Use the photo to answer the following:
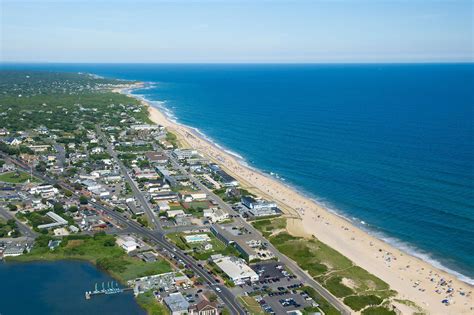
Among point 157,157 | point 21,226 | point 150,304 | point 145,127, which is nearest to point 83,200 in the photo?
point 21,226

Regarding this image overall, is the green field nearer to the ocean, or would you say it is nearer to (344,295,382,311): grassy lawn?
(344,295,382,311): grassy lawn

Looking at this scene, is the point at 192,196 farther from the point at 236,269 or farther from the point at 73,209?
the point at 236,269

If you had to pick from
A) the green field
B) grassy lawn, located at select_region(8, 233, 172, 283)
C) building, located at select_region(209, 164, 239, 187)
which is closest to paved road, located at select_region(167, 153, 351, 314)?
the green field

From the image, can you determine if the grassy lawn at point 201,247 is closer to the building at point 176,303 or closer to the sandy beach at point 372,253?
the building at point 176,303

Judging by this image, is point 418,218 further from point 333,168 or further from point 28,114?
point 28,114

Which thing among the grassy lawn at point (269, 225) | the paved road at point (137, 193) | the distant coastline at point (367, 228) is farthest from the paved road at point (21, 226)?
the distant coastline at point (367, 228)

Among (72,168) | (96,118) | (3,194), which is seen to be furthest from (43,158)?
(96,118)
